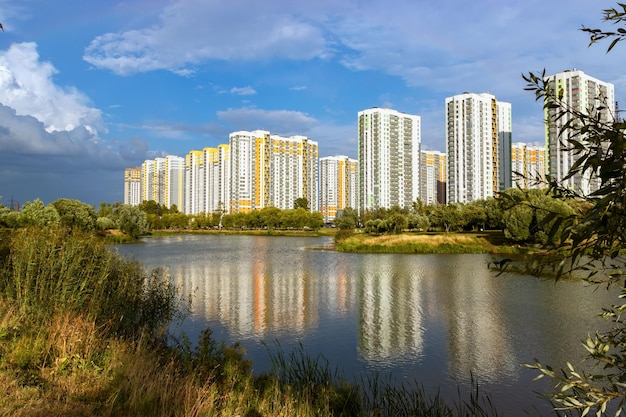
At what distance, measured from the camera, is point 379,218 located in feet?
248

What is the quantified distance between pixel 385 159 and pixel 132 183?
133 meters

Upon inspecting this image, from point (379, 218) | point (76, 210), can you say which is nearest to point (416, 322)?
point (76, 210)

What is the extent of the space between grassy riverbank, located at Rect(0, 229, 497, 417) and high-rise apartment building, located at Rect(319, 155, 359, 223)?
5500 inches

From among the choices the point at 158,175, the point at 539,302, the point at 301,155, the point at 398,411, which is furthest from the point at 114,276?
the point at 158,175

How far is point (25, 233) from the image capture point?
9234 mm

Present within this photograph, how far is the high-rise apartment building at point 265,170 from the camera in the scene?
124 meters

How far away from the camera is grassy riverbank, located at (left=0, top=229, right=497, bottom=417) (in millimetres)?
4832

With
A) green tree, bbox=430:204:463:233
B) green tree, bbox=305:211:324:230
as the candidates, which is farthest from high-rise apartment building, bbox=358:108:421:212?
green tree, bbox=430:204:463:233

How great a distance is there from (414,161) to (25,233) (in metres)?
106

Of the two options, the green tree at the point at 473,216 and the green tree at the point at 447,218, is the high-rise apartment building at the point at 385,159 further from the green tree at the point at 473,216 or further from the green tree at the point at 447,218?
the green tree at the point at 473,216

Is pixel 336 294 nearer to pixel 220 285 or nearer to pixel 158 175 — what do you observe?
pixel 220 285

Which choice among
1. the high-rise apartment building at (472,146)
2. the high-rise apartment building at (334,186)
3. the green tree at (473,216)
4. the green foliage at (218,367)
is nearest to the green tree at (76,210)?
the green tree at (473,216)

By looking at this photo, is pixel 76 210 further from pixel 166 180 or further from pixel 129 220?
pixel 166 180

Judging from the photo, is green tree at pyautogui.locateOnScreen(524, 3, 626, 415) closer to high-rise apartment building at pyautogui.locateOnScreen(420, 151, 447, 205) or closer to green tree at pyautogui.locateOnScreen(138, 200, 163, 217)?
high-rise apartment building at pyautogui.locateOnScreen(420, 151, 447, 205)
